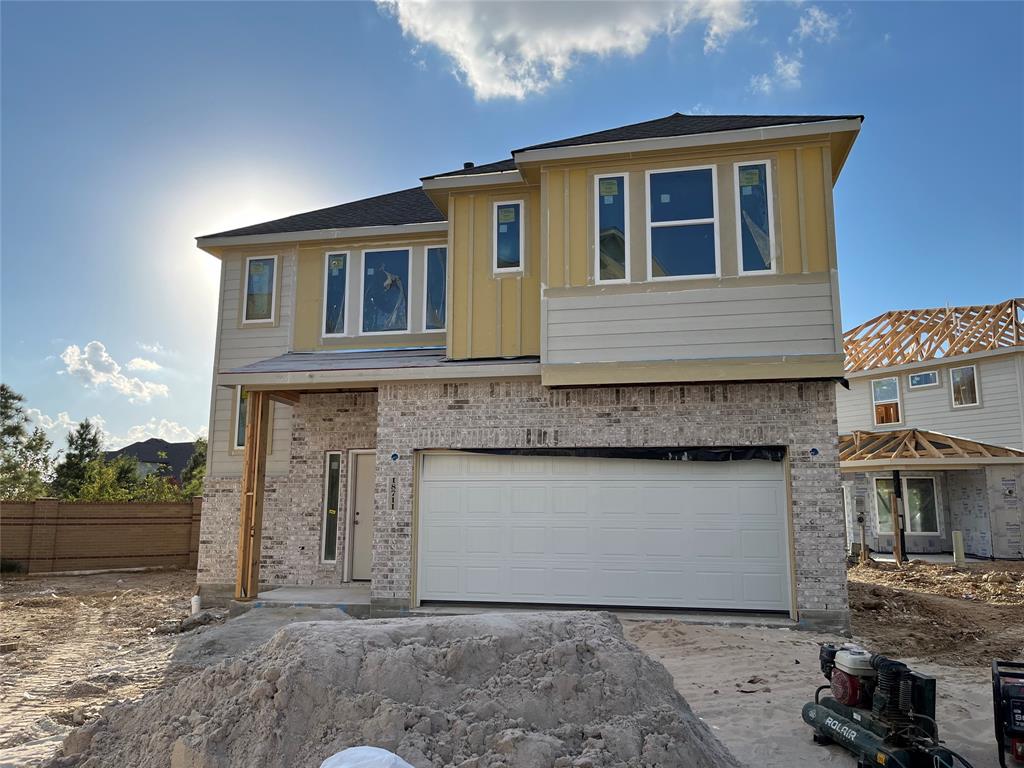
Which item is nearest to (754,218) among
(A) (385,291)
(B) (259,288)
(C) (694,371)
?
(C) (694,371)

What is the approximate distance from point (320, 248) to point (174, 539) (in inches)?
391

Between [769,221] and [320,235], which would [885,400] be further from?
[320,235]

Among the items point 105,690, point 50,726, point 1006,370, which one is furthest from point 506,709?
point 1006,370

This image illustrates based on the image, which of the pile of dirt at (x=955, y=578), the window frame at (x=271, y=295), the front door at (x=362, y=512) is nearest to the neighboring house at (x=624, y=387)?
the front door at (x=362, y=512)

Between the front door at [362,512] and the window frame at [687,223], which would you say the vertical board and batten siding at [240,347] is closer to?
the front door at [362,512]

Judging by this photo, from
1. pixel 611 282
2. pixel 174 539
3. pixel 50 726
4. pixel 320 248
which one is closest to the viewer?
pixel 50 726

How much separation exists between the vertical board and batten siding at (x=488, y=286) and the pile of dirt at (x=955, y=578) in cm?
898

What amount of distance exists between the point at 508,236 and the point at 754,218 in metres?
3.68

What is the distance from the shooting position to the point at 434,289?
1271 cm

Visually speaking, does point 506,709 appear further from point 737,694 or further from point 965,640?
point 965,640

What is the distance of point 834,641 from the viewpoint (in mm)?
8484

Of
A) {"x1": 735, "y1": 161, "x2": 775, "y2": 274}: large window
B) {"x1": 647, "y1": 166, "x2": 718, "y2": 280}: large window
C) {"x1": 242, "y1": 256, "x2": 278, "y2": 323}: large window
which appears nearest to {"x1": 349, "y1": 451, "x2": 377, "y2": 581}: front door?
{"x1": 242, "y1": 256, "x2": 278, "y2": 323}: large window

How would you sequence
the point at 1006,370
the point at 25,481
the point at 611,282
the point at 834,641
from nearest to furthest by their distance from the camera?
the point at 834,641, the point at 611,282, the point at 1006,370, the point at 25,481

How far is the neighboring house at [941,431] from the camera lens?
18.4 m
